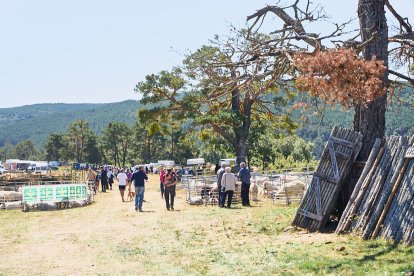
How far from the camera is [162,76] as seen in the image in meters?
35.6

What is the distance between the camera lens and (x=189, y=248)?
1098cm

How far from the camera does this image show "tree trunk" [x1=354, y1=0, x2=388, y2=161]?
11945mm

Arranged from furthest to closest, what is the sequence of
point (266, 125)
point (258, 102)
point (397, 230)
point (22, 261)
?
1. point (266, 125)
2. point (258, 102)
3. point (22, 261)
4. point (397, 230)

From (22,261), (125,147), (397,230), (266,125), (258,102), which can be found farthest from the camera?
(125,147)

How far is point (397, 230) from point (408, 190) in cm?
79

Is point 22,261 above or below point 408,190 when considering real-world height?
below

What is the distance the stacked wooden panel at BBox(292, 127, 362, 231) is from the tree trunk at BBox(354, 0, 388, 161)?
25 centimetres

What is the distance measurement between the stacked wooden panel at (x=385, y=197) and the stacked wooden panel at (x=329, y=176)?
0.85 meters

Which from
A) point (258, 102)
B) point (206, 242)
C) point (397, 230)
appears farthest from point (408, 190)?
point (258, 102)

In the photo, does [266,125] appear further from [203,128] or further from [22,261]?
[22,261]

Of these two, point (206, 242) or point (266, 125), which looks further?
point (266, 125)

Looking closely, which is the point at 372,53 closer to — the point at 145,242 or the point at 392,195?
the point at 392,195

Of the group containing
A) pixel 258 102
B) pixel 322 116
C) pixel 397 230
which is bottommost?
pixel 397 230

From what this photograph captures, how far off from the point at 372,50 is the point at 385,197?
11.6ft
